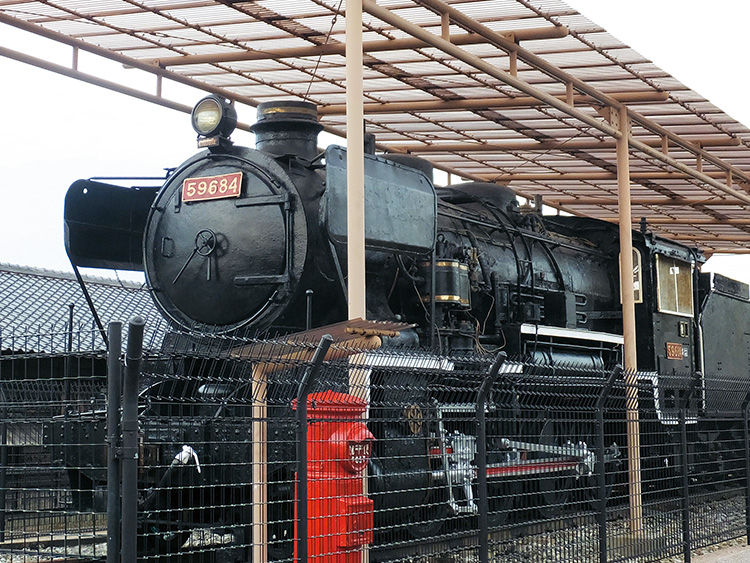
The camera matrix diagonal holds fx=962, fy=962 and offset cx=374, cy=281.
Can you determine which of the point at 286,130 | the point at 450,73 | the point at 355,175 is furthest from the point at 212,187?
the point at 450,73

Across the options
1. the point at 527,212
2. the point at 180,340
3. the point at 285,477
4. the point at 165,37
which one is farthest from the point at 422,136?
the point at 285,477

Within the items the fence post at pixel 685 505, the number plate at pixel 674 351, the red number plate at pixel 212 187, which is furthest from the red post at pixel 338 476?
the number plate at pixel 674 351

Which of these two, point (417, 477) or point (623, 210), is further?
point (623, 210)

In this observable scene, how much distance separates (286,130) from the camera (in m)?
8.45

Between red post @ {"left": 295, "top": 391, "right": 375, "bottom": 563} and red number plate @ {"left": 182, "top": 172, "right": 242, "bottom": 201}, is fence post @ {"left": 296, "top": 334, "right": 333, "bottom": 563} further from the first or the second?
red number plate @ {"left": 182, "top": 172, "right": 242, "bottom": 201}

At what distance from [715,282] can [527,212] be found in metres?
3.87

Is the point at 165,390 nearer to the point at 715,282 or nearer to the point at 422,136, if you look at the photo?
the point at 422,136

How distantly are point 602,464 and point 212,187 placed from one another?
3.91 m

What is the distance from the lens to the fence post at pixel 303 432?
197 inches

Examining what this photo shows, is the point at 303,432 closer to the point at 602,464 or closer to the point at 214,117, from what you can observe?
the point at 602,464

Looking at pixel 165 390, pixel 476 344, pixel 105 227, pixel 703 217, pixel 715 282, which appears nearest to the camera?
pixel 165 390

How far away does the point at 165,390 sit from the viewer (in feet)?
24.3

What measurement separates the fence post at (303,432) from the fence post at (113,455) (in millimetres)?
1073

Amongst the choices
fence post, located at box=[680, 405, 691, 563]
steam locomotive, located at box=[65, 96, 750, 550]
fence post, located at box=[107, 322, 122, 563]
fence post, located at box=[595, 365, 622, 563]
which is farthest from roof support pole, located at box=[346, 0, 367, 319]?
fence post, located at box=[680, 405, 691, 563]
